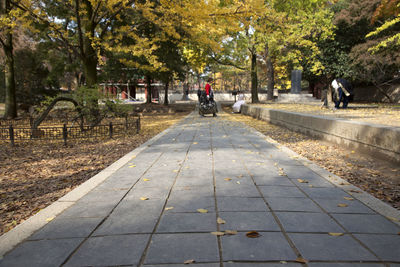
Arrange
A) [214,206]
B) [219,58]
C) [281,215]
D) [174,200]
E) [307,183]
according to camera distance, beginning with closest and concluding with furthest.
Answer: [281,215], [214,206], [174,200], [307,183], [219,58]

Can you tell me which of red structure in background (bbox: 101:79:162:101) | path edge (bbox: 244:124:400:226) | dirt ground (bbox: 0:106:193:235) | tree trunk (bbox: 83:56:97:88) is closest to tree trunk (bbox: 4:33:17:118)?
red structure in background (bbox: 101:79:162:101)

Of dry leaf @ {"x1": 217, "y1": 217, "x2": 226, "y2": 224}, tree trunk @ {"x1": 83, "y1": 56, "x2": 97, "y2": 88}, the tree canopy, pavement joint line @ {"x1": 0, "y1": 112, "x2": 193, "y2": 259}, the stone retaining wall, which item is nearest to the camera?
pavement joint line @ {"x1": 0, "y1": 112, "x2": 193, "y2": 259}

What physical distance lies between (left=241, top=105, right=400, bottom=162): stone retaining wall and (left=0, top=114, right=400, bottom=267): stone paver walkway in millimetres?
1735

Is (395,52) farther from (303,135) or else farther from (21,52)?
(21,52)

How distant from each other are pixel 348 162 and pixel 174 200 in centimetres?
383

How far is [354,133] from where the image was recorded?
20.0 feet

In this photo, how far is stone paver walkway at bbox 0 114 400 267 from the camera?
6.82ft

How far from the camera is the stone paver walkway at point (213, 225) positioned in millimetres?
2079

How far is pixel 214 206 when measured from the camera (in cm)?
305

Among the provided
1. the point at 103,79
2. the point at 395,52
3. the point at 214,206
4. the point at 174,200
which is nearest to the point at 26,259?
the point at 174,200

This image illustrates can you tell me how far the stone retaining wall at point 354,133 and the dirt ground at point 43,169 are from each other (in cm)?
530

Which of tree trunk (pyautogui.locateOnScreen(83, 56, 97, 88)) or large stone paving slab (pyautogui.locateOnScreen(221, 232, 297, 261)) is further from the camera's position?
tree trunk (pyautogui.locateOnScreen(83, 56, 97, 88))

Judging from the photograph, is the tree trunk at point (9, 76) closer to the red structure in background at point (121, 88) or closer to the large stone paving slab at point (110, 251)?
the red structure in background at point (121, 88)

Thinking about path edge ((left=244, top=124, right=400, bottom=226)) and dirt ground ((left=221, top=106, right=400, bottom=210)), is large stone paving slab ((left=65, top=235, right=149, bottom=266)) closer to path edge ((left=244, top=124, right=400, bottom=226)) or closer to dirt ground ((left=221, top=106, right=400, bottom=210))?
path edge ((left=244, top=124, right=400, bottom=226))
